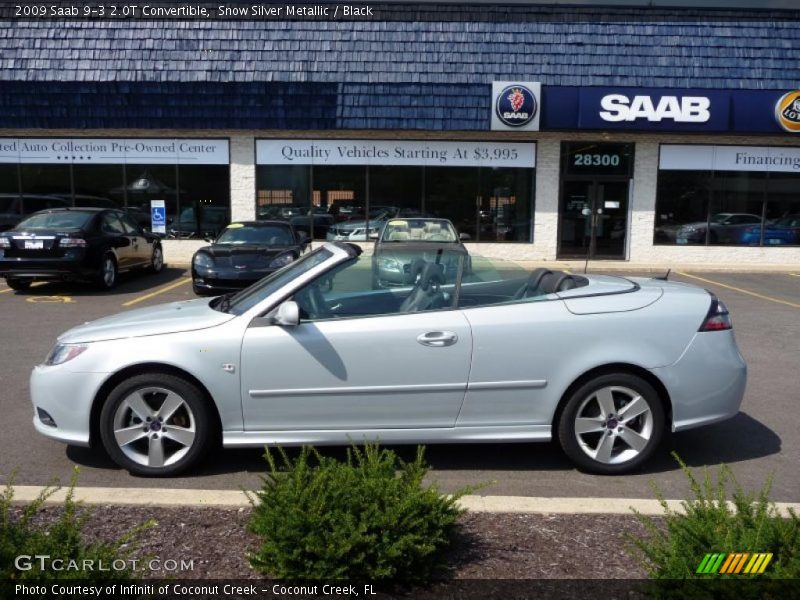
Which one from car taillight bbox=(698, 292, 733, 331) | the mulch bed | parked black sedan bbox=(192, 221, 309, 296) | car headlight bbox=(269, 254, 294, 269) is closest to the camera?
the mulch bed

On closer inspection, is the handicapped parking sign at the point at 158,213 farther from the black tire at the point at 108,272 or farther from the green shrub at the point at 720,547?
the green shrub at the point at 720,547

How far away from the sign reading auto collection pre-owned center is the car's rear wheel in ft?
12.6

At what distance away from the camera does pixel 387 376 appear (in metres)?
4.39

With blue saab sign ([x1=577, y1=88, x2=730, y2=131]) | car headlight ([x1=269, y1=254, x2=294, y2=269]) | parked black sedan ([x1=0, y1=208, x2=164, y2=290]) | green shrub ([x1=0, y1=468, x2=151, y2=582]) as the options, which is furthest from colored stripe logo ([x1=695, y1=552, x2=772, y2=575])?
blue saab sign ([x1=577, y1=88, x2=730, y2=131])

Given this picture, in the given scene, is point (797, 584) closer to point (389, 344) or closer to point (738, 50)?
point (389, 344)

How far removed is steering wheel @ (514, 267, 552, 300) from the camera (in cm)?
484

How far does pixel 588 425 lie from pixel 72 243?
10433 mm

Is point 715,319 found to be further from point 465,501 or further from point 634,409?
point 465,501

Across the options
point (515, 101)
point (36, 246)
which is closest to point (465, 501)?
point (36, 246)

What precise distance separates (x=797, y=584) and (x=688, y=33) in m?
18.2

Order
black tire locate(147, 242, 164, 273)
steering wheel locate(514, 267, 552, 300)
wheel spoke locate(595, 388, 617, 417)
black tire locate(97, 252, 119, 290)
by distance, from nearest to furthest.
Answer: wheel spoke locate(595, 388, 617, 417) < steering wheel locate(514, 267, 552, 300) < black tire locate(97, 252, 119, 290) < black tire locate(147, 242, 164, 273)

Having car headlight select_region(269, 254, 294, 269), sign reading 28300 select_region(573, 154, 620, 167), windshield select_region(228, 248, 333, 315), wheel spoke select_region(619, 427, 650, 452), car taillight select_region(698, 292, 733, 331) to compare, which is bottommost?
wheel spoke select_region(619, 427, 650, 452)

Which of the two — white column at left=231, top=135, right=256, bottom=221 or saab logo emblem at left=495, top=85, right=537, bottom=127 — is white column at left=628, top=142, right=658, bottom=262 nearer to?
saab logo emblem at left=495, top=85, right=537, bottom=127

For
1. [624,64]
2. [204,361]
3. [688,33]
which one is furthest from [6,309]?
[688,33]
